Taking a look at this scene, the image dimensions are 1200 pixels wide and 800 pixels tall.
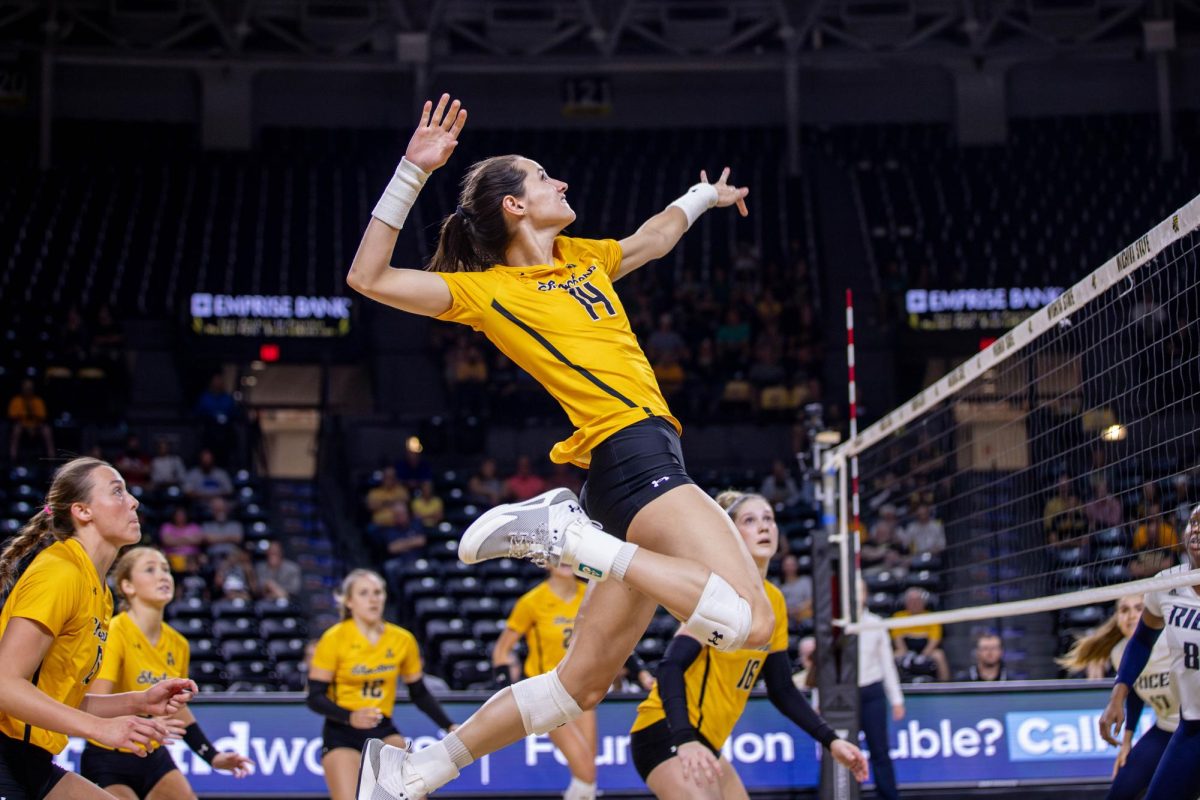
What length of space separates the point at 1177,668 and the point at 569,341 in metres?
3.10

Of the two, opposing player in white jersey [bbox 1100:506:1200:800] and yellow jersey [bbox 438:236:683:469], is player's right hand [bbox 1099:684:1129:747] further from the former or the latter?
yellow jersey [bbox 438:236:683:469]

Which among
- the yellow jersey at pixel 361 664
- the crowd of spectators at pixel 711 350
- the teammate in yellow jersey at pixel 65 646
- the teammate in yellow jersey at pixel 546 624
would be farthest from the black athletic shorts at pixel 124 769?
the crowd of spectators at pixel 711 350

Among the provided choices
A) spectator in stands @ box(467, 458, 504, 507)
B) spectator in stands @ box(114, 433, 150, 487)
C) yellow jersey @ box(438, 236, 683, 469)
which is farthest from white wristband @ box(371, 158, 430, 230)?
spectator in stands @ box(114, 433, 150, 487)

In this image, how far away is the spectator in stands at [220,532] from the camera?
15031mm

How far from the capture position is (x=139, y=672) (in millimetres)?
7188

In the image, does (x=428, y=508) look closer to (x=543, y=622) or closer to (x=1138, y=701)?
(x=543, y=622)

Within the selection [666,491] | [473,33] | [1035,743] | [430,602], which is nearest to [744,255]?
[473,33]

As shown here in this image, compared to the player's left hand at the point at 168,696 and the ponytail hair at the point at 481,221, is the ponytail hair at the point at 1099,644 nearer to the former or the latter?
the ponytail hair at the point at 481,221

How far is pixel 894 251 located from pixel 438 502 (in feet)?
29.7

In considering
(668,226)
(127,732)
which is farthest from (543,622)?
(127,732)

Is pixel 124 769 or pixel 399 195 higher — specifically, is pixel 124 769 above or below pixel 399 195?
below

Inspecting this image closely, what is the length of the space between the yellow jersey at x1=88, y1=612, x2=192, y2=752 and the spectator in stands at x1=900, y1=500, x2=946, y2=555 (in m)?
8.55

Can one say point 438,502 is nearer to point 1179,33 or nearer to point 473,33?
point 473,33

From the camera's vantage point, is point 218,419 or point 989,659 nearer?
point 989,659
